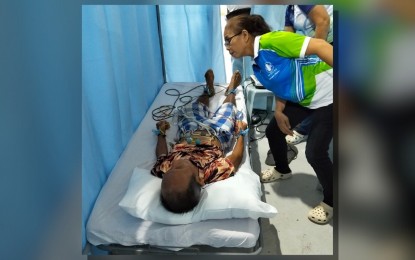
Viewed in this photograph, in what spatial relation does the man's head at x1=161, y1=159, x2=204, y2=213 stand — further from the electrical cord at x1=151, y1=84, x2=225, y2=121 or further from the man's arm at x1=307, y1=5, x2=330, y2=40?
the electrical cord at x1=151, y1=84, x2=225, y2=121

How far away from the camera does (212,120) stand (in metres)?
1.59

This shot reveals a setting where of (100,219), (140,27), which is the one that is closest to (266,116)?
(140,27)

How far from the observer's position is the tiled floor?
115cm

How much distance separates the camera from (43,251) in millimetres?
658

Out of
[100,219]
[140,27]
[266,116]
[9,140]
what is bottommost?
[100,219]

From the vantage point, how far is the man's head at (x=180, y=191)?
989 mm

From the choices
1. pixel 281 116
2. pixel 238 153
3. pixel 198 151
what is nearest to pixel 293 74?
pixel 281 116

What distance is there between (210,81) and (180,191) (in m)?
0.96

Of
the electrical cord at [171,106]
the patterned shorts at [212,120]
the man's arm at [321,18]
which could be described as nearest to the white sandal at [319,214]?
the patterned shorts at [212,120]

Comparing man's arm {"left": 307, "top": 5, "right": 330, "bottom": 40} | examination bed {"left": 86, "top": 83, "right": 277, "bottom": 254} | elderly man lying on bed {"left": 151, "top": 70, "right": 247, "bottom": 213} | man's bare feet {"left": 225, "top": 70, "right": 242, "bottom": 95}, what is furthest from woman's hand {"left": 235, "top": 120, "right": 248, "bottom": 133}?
man's arm {"left": 307, "top": 5, "right": 330, "bottom": 40}

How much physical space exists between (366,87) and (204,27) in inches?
46.3

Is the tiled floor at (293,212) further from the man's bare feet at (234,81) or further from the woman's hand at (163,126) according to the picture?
the woman's hand at (163,126)

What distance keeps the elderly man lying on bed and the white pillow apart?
0.03m

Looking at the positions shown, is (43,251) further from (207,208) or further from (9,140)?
(207,208)
